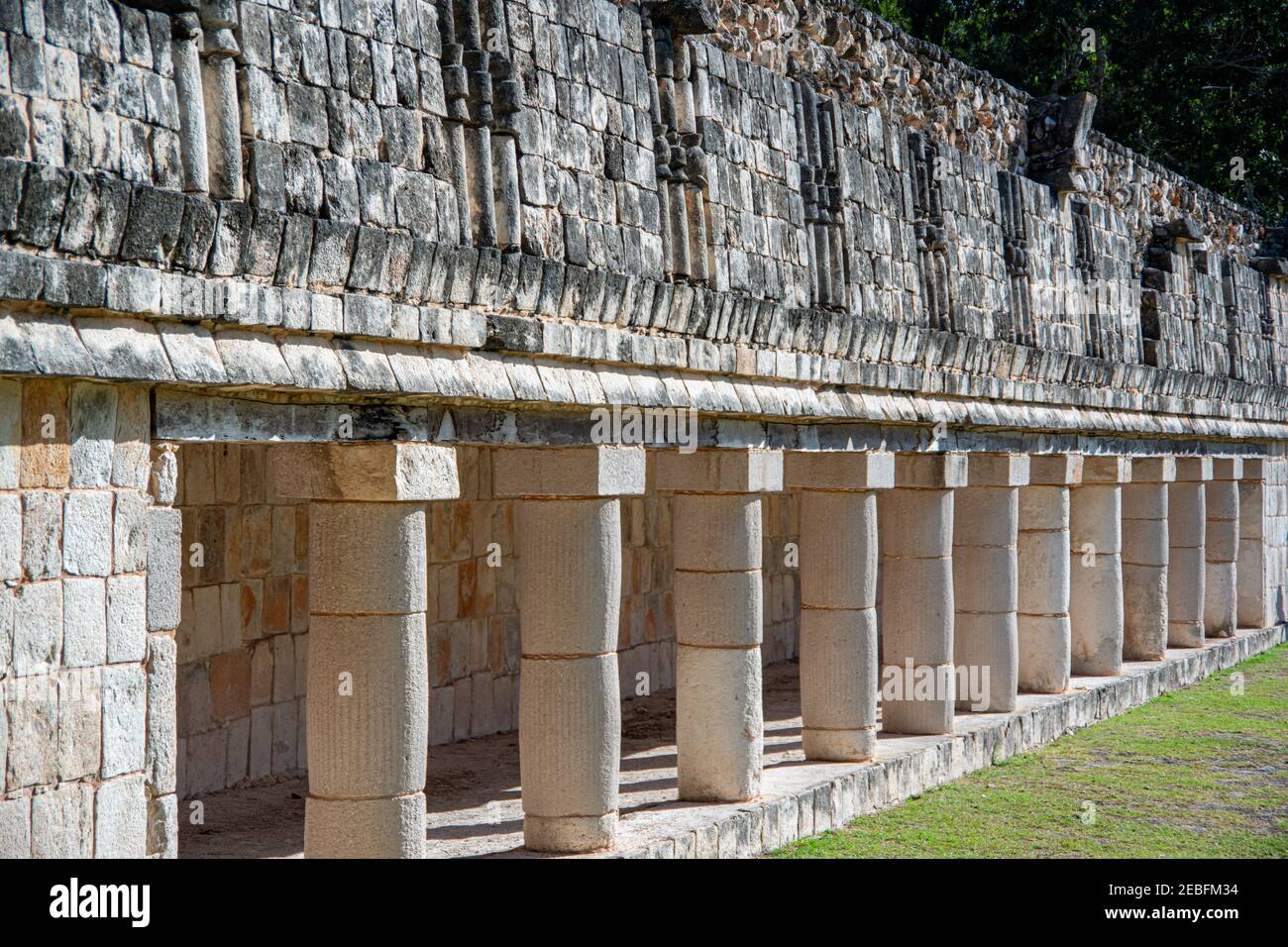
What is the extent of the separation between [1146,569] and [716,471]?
1056 cm

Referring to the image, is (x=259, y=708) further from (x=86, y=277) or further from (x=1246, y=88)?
(x=1246, y=88)

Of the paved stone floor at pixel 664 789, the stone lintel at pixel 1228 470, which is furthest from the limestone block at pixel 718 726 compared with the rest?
the stone lintel at pixel 1228 470

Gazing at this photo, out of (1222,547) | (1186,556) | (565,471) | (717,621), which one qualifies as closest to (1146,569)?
(1186,556)

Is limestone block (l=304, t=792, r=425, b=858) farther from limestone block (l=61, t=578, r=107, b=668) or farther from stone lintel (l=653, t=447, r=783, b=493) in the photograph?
stone lintel (l=653, t=447, r=783, b=493)

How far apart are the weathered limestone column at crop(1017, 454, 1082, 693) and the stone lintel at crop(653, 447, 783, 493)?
619 centimetres

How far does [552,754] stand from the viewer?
8.65 metres

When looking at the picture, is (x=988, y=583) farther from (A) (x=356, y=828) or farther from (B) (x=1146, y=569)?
(A) (x=356, y=828)

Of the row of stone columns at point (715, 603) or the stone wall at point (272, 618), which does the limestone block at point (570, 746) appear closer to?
the row of stone columns at point (715, 603)

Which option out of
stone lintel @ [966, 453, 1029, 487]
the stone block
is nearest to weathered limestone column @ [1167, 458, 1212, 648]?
stone lintel @ [966, 453, 1029, 487]

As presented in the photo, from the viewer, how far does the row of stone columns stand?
7199 mm

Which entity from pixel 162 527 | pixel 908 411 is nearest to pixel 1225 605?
pixel 908 411

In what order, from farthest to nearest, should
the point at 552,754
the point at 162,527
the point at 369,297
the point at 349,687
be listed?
the point at 552,754 < the point at 349,687 < the point at 369,297 < the point at 162,527

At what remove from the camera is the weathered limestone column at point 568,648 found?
339 inches
